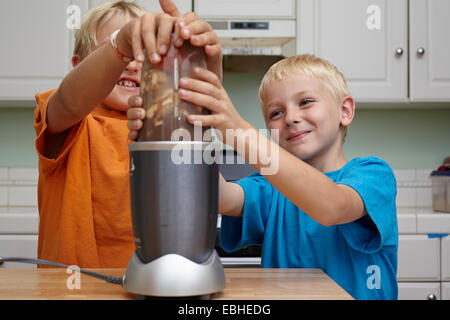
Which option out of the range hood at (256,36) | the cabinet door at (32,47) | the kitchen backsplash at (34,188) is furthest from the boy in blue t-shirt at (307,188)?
the kitchen backsplash at (34,188)

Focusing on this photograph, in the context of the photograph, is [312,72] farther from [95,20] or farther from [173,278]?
[173,278]

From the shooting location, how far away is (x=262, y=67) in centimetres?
229

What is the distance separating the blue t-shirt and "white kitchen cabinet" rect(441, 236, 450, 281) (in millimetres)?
1120

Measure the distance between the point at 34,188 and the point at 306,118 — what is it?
1.86 meters

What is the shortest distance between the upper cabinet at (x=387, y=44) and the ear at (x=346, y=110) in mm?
1149

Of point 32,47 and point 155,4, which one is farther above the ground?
point 155,4

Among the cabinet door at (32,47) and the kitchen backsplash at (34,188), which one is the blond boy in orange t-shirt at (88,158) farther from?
the kitchen backsplash at (34,188)

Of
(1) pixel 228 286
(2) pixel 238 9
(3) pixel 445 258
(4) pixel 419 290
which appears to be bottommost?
(4) pixel 419 290

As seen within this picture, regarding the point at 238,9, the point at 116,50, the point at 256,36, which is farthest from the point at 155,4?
the point at 116,50

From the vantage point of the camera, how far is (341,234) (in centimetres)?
A: 76

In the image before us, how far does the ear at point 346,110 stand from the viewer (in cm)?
94

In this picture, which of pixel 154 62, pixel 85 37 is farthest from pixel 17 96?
pixel 154 62

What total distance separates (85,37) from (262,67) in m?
1.49
